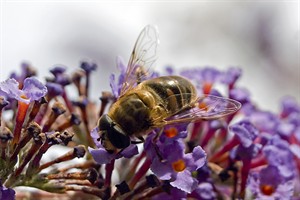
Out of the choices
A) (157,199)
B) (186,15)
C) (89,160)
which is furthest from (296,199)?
(186,15)

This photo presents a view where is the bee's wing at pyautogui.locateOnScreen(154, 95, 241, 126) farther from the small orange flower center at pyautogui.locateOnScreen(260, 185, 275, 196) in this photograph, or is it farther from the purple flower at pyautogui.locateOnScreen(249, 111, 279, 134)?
the purple flower at pyautogui.locateOnScreen(249, 111, 279, 134)

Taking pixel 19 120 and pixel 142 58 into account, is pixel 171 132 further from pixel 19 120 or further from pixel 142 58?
pixel 19 120

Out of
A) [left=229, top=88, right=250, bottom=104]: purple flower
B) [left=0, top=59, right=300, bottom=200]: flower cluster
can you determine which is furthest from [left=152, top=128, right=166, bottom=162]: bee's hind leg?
[left=229, top=88, right=250, bottom=104]: purple flower

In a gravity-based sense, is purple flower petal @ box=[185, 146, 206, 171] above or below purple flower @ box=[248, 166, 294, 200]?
above

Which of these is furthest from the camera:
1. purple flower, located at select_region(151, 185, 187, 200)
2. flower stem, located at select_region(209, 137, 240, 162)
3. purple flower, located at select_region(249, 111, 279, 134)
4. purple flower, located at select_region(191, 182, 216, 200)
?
purple flower, located at select_region(249, 111, 279, 134)

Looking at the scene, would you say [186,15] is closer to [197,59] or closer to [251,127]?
[197,59]

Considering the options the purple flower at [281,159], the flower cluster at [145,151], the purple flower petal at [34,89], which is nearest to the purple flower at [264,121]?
the flower cluster at [145,151]

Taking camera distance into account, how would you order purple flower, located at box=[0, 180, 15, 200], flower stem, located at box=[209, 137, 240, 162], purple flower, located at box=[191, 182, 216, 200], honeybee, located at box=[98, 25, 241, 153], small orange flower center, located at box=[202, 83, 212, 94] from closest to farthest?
purple flower, located at box=[0, 180, 15, 200], honeybee, located at box=[98, 25, 241, 153], purple flower, located at box=[191, 182, 216, 200], flower stem, located at box=[209, 137, 240, 162], small orange flower center, located at box=[202, 83, 212, 94]

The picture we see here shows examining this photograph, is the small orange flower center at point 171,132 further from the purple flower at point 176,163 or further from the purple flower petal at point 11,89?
the purple flower petal at point 11,89
